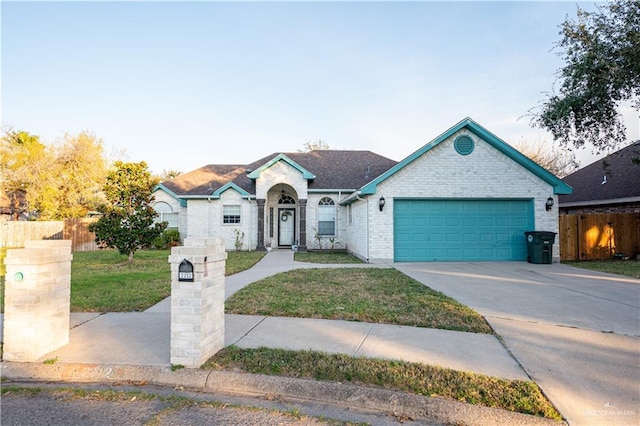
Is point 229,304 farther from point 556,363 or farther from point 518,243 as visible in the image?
point 518,243

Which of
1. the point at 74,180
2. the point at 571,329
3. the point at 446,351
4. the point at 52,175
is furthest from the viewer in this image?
the point at 74,180

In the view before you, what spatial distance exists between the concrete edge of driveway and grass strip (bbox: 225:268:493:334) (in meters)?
2.34

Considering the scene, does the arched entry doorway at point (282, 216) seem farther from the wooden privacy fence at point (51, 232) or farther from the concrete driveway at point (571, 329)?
the concrete driveway at point (571, 329)

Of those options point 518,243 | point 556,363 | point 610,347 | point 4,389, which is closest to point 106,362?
point 4,389

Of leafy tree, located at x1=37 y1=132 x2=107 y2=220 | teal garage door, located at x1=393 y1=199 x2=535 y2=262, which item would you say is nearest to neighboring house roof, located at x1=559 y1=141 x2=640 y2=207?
teal garage door, located at x1=393 y1=199 x2=535 y2=262

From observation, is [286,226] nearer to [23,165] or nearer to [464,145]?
[464,145]

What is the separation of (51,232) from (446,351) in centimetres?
2581

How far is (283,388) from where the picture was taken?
11.6 feet

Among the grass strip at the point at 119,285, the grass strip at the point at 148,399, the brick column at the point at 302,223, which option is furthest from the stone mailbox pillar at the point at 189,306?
the brick column at the point at 302,223

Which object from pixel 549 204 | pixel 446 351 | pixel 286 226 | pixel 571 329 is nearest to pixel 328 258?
pixel 286 226

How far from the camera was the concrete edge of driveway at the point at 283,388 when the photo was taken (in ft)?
10.0

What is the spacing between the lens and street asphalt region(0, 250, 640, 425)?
10.8 feet

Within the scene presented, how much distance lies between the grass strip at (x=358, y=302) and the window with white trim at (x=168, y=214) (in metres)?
13.3

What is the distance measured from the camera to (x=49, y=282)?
14.7ft
